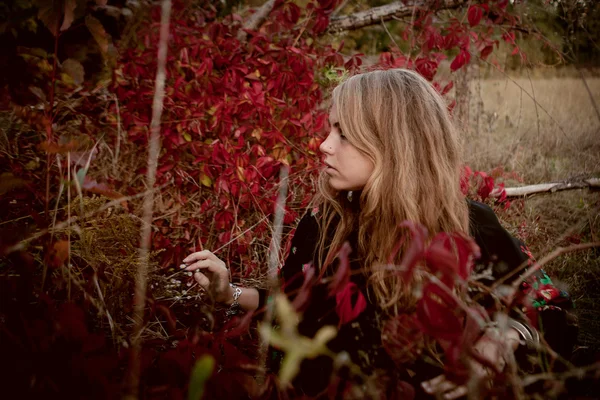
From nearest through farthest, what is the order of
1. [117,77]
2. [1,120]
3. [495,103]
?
[1,120]
[117,77]
[495,103]

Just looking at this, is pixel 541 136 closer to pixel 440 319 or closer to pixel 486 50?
pixel 486 50

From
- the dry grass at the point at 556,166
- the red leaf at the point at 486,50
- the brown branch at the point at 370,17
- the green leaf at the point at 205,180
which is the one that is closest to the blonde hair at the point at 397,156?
the dry grass at the point at 556,166

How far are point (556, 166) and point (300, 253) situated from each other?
10.4 feet

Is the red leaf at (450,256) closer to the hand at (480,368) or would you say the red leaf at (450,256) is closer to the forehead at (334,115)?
the hand at (480,368)

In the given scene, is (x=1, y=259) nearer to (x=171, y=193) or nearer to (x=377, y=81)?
(x=171, y=193)

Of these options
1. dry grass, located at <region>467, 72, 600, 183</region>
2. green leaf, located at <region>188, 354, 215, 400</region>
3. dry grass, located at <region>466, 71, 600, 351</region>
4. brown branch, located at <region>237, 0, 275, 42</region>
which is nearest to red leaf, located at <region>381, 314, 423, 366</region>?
green leaf, located at <region>188, 354, 215, 400</region>

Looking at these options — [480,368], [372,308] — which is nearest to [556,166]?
[372,308]

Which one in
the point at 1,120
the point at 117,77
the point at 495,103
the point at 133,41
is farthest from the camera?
the point at 495,103

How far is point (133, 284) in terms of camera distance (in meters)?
1.64

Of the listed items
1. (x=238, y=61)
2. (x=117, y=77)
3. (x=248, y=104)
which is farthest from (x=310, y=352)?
(x=117, y=77)

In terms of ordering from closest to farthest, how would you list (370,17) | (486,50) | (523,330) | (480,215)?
(523,330)
(480,215)
(486,50)
(370,17)

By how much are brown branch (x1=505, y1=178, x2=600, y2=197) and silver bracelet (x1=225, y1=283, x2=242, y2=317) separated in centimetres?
211

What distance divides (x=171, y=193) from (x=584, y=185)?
2.51m

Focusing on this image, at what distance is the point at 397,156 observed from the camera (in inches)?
56.9
